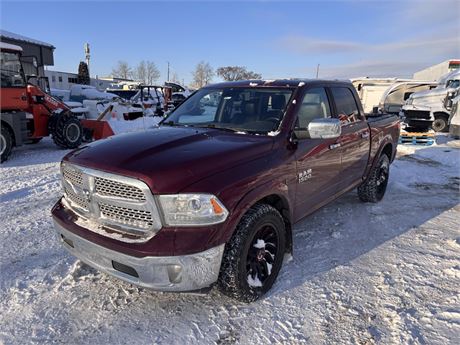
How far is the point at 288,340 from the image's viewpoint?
2.66 m

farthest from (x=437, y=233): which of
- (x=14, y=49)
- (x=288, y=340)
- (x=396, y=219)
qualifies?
(x=14, y=49)

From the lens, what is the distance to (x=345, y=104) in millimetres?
4719

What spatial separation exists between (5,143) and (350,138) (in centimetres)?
776

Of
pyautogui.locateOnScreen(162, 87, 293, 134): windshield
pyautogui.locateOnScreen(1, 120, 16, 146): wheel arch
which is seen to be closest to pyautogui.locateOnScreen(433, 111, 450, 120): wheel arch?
pyautogui.locateOnScreen(162, 87, 293, 134): windshield

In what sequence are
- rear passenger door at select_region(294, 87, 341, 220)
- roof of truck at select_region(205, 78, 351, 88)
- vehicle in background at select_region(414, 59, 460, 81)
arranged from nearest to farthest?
rear passenger door at select_region(294, 87, 341, 220), roof of truck at select_region(205, 78, 351, 88), vehicle in background at select_region(414, 59, 460, 81)

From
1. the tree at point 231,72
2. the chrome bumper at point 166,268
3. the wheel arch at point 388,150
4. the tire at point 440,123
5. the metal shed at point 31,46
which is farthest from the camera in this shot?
the tree at point 231,72

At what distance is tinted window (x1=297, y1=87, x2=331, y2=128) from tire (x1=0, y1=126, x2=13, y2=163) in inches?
296

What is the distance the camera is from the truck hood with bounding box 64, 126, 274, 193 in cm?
254

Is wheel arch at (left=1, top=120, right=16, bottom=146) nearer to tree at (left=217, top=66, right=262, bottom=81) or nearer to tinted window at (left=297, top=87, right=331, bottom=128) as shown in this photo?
tinted window at (left=297, top=87, right=331, bottom=128)

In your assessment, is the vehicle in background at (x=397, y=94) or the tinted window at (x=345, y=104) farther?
the vehicle in background at (x=397, y=94)

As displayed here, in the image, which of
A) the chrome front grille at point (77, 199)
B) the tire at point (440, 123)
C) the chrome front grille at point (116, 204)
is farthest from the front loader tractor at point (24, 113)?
the tire at point (440, 123)

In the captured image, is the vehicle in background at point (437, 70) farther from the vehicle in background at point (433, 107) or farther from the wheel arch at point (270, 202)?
the wheel arch at point (270, 202)

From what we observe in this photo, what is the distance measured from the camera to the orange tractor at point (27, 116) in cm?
853

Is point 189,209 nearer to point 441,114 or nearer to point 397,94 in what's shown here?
point 441,114
